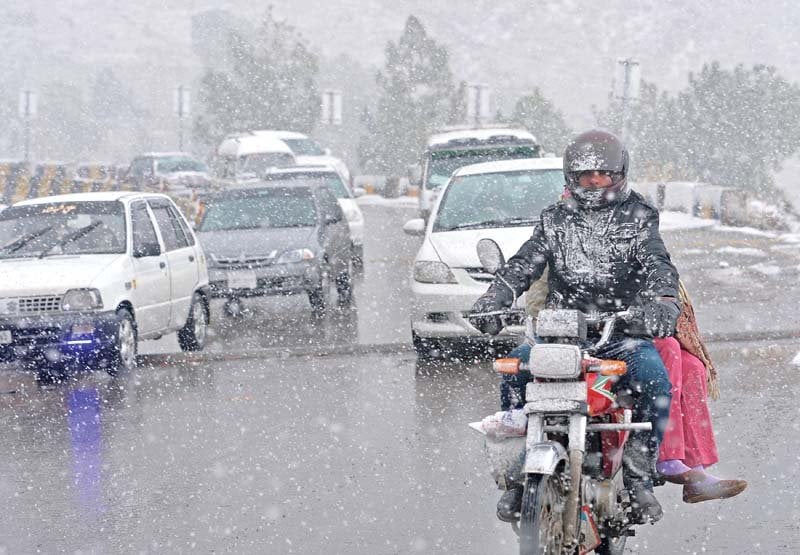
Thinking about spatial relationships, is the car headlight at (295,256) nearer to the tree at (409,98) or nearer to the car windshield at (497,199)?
the car windshield at (497,199)

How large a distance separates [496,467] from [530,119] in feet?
192

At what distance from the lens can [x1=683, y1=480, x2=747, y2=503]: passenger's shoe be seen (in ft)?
19.3

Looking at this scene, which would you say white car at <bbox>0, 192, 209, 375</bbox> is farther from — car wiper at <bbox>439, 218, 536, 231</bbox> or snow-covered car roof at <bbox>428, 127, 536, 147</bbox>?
snow-covered car roof at <bbox>428, 127, 536, 147</bbox>

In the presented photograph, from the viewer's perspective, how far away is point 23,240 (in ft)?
43.3

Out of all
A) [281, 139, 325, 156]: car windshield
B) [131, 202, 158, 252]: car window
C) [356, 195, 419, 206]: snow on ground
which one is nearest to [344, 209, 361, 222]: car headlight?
[131, 202, 158, 252]: car window

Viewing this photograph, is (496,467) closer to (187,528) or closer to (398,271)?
(187,528)

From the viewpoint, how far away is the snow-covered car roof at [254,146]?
39469 millimetres

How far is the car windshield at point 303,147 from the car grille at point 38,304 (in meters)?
30.3

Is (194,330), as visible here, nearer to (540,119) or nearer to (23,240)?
(23,240)

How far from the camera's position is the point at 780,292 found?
17.9 metres

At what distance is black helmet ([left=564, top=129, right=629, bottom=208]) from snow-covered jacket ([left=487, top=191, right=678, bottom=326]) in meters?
0.06

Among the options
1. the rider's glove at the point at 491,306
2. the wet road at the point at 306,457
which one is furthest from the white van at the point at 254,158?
the rider's glove at the point at 491,306

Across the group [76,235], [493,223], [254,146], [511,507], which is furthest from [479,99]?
[511,507]

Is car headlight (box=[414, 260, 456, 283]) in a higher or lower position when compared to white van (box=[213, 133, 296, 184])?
higher
